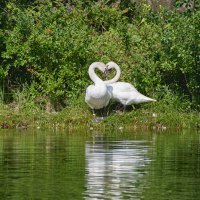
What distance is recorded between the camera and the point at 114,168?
Answer: 1569cm

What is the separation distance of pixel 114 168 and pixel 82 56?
11.8 metres

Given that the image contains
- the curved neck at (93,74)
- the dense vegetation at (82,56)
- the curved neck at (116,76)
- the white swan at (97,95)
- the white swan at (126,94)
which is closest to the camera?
the white swan at (97,95)

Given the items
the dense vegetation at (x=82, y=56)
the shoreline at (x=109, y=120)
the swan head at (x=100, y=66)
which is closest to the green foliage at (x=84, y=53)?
the dense vegetation at (x=82, y=56)

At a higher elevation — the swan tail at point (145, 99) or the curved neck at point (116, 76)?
the curved neck at point (116, 76)

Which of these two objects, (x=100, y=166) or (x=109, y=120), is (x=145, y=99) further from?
(x=100, y=166)

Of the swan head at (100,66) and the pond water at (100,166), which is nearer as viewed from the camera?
the pond water at (100,166)

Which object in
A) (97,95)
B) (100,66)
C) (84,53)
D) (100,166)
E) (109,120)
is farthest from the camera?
(84,53)

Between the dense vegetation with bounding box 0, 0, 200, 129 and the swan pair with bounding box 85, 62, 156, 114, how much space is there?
2.45 feet

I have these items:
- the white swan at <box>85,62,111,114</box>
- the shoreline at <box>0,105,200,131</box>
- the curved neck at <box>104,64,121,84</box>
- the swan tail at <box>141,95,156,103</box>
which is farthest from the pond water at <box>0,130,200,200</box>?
the curved neck at <box>104,64,121,84</box>

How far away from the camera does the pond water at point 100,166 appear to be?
1295 cm

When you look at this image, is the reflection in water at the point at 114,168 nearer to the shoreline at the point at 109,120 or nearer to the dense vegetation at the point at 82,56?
the shoreline at the point at 109,120

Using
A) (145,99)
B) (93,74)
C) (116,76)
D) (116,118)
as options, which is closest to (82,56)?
(93,74)

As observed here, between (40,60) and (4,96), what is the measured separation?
152 centimetres

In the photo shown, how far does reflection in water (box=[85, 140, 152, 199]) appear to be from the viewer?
42.6ft
